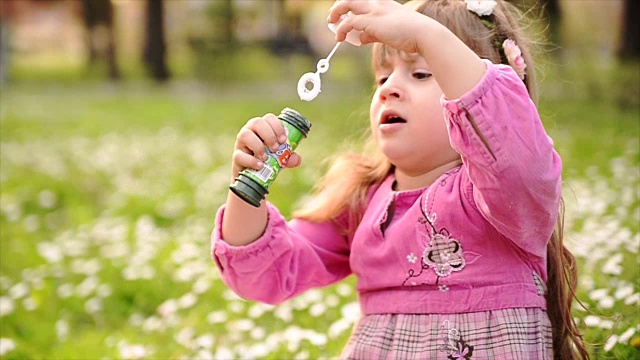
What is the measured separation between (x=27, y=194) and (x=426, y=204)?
4.43 m

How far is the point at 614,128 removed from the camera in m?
8.41

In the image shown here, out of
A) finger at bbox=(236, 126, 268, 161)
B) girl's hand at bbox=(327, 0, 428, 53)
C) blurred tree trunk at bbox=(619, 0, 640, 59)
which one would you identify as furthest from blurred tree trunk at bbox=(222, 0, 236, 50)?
girl's hand at bbox=(327, 0, 428, 53)

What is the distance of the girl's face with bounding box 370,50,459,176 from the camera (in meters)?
2.18

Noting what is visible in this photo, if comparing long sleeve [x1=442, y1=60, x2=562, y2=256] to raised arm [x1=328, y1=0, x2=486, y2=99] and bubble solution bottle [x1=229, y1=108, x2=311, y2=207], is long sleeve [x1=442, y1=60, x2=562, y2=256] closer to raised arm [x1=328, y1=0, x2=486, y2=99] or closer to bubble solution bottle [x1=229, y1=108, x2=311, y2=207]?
raised arm [x1=328, y1=0, x2=486, y2=99]

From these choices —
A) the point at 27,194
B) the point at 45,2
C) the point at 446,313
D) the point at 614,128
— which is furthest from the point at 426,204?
the point at 45,2

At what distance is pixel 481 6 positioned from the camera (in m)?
2.29

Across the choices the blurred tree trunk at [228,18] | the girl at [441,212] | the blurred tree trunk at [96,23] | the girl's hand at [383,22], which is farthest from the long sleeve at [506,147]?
the blurred tree trunk at [96,23]

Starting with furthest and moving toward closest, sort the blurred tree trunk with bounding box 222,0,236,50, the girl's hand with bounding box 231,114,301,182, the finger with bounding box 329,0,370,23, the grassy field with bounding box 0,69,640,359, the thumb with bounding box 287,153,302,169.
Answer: the blurred tree trunk with bounding box 222,0,236,50 → the grassy field with bounding box 0,69,640,359 → the thumb with bounding box 287,153,302,169 → the girl's hand with bounding box 231,114,301,182 → the finger with bounding box 329,0,370,23

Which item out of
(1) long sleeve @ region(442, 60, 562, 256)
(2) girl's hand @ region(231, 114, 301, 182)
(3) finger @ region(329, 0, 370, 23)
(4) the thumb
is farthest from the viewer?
(4) the thumb

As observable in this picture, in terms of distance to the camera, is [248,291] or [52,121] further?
[52,121]

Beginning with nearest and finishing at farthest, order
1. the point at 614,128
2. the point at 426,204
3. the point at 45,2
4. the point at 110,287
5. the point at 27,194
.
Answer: the point at 426,204
the point at 110,287
the point at 27,194
the point at 614,128
the point at 45,2

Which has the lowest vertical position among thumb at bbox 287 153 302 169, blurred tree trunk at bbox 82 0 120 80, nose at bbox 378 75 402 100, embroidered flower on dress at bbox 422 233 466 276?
blurred tree trunk at bbox 82 0 120 80

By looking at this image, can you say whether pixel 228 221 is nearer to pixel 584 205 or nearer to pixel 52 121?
pixel 584 205

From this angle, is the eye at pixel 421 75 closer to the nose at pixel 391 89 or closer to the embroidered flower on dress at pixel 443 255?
the nose at pixel 391 89
